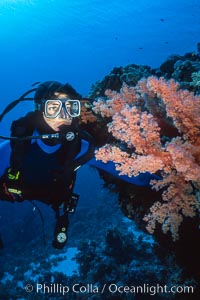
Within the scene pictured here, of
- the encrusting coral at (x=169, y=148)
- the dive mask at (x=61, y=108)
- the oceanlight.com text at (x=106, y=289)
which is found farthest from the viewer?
the oceanlight.com text at (x=106, y=289)

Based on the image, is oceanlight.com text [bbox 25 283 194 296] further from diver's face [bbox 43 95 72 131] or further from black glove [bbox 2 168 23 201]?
diver's face [bbox 43 95 72 131]

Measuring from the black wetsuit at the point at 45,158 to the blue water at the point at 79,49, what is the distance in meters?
1.45

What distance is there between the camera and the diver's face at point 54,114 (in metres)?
4.02

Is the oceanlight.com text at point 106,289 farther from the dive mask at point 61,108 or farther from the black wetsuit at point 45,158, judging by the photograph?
the dive mask at point 61,108

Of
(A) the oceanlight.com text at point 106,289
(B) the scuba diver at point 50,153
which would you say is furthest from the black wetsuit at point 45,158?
(A) the oceanlight.com text at point 106,289

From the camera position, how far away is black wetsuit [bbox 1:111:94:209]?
408 cm

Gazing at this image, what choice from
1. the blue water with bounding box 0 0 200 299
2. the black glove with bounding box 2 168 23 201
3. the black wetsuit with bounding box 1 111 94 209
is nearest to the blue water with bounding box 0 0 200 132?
the blue water with bounding box 0 0 200 299

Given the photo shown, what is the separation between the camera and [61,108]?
4.05m

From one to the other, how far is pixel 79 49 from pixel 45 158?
94.9m

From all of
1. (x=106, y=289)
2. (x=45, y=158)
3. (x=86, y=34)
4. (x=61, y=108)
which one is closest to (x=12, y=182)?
(x=45, y=158)

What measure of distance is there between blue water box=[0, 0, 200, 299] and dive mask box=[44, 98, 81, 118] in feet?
6.43

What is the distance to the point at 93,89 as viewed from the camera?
518 centimetres

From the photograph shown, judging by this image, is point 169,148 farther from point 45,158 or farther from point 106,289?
point 106,289

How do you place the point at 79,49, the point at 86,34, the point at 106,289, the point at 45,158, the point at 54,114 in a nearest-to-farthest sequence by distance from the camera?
the point at 54,114 → the point at 45,158 → the point at 106,289 → the point at 86,34 → the point at 79,49
